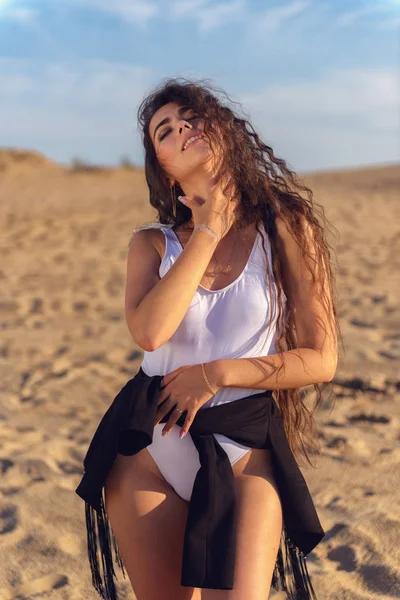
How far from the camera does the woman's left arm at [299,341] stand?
2047 mm

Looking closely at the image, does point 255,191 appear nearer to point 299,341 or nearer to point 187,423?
point 299,341

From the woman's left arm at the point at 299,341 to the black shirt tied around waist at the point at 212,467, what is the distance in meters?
0.09

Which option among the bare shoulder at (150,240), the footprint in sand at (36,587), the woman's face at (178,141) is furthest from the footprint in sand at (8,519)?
the woman's face at (178,141)

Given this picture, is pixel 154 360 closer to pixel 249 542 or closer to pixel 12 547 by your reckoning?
pixel 249 542

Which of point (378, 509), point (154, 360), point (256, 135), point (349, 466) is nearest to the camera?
point (154, 360)

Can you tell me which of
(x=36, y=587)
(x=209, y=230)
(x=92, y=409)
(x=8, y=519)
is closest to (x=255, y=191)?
(x=209, y=230)

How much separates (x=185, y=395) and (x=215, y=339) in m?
0.18

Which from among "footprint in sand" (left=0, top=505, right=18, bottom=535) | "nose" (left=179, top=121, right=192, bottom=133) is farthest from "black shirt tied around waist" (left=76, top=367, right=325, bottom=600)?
"footprint in sand" (left=0, top=505, right=18, bottom=535)

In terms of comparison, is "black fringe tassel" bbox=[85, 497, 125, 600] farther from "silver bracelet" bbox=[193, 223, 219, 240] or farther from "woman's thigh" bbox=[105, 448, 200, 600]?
"silver bracelet" bbox=[193, 223, 219, 240]

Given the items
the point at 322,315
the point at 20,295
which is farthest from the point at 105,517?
the point at 20,295

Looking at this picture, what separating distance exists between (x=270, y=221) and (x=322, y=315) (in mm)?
310

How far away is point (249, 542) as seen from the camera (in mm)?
1932

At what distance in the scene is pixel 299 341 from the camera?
2.16m

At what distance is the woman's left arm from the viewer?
6.72ft
